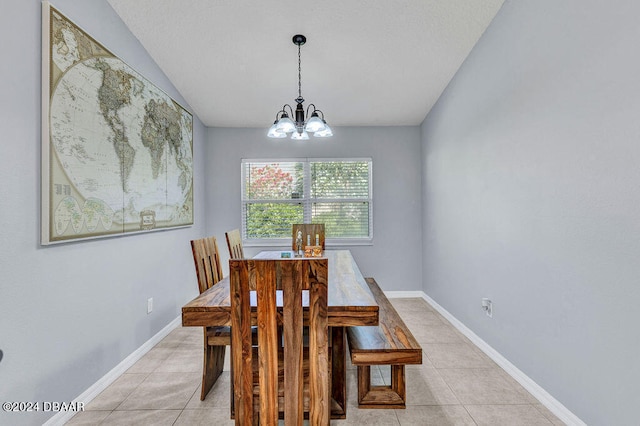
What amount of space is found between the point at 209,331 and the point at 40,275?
3.10ft

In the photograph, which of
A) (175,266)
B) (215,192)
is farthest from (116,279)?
(215,192)

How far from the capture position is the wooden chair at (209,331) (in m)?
1.81

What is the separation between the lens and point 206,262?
2016mm

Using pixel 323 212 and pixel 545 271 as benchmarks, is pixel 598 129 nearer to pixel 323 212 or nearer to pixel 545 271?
pixel 545 271

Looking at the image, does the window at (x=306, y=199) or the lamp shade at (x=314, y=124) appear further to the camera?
the window at (x=306, y=199)

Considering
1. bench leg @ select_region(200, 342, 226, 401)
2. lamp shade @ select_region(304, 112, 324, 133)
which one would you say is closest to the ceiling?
lamp shade @ select_region(304, 112, 324, 133)

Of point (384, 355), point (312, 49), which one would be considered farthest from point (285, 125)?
point (384, 355)

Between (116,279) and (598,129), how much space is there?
3088mm

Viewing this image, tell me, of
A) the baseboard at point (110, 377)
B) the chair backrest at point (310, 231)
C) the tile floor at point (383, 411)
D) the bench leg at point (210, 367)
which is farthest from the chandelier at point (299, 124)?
the baseboard at point (110, 377)

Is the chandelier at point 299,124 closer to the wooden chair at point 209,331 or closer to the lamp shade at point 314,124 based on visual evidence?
the lamp shade at point 314,124

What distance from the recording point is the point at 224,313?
1.36 m

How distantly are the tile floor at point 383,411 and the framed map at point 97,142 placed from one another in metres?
1.06

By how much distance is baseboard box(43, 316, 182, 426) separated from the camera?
1.69m

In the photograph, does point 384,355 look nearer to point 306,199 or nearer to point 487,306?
point 487,306
